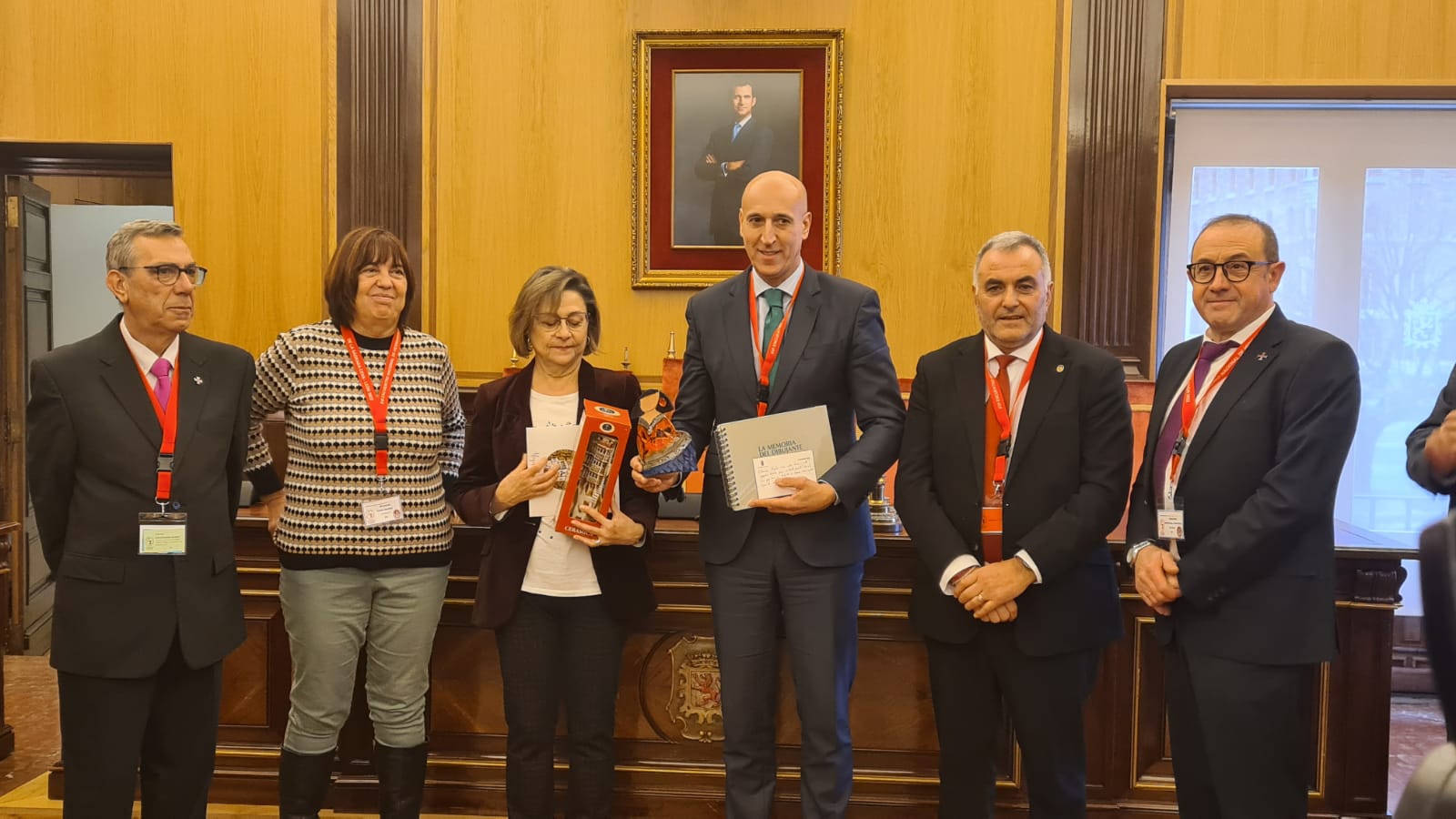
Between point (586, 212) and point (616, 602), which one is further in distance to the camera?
point (586, 212)

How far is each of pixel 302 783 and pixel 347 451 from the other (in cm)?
85

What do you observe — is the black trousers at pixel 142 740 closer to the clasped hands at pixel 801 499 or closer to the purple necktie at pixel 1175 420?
the clasped hands at pixel 801 499

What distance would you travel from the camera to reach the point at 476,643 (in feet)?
9.69

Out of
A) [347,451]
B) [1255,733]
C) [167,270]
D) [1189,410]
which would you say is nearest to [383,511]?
[347,451]

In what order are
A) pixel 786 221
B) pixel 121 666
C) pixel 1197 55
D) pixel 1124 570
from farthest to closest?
1. pixel 1197 55
2. pixel 1124 570
3. pixel 786 221
4. pixel 121 666

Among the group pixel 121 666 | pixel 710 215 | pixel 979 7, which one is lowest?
pixel 121 666

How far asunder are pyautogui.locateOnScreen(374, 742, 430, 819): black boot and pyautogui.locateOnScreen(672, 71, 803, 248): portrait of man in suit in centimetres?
236

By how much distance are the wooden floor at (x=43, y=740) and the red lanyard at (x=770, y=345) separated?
1924 millimetres

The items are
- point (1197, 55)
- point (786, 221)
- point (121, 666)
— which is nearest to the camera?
point (121, 666)

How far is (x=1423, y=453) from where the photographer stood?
206 cm

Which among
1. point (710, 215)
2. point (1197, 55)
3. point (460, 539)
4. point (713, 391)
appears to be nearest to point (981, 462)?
point (713, 391)

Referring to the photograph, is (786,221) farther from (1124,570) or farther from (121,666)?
(121,666)

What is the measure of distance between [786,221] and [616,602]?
101cm

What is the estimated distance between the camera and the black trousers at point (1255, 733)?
1.99 m
